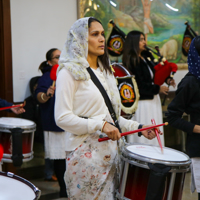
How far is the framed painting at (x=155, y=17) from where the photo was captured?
5316 mm

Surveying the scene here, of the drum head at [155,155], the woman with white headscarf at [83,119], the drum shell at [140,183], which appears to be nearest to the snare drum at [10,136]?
the woman with white headscarf at [83,119]

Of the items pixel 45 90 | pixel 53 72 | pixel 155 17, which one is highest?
pixel 155 17

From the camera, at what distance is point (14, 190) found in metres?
1.44

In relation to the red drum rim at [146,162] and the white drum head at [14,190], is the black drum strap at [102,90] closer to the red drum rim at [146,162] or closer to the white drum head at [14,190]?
the red drum rim at [146,162]

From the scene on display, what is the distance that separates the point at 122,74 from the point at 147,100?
55cm

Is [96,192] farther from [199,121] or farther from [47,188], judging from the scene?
[47,188]

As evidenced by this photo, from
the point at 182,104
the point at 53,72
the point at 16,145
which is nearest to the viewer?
the point at 182,104

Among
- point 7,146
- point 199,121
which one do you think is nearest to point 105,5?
point 7,146

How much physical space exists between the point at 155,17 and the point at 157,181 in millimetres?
4502

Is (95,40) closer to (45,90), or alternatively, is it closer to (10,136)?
(10,136)

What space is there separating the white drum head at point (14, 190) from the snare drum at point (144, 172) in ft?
2.57

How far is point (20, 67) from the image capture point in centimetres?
461

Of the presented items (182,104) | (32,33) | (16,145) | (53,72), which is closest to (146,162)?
(182,104)

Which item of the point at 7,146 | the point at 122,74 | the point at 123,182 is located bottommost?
the point at 7,146
